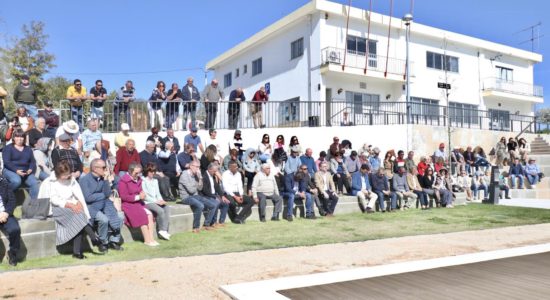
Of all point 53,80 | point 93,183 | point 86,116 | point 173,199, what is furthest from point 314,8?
point 53,80

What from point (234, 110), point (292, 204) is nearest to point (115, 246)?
point (292, 204)

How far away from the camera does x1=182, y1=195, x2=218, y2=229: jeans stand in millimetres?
9047

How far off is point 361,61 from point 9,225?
64.8ft

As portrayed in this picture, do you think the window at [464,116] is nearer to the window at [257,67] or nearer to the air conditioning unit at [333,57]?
the air conditioning unit at [333,57]

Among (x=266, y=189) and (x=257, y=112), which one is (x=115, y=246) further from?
(x=257, y=112)

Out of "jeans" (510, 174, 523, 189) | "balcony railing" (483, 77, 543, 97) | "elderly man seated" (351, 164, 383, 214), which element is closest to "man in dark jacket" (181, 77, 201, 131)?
"elderly man seated" (351, 164, 383, 214)

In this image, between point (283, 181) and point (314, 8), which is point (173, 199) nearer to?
point (283, 181)

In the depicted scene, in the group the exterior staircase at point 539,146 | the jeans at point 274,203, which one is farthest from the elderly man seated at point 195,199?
the exterior staircase at point 539,146

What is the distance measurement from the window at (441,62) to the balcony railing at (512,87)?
10.6ft

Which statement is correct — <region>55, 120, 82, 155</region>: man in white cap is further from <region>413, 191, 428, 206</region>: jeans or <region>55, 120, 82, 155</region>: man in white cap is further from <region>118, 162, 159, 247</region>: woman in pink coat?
<region>413, 191, 428, 206</region>: jeans

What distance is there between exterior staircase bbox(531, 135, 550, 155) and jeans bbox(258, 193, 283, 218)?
1947 cm

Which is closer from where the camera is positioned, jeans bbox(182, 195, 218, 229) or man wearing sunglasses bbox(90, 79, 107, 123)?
jeans bbox(182, 195, 218, 229)

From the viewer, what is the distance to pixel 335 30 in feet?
72.0

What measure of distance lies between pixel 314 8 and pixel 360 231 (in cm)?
1476
